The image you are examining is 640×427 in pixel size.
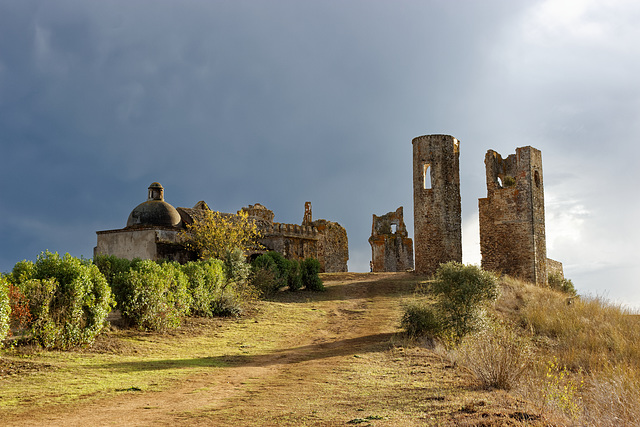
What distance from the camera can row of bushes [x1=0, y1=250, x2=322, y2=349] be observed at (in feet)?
Result: 34.7

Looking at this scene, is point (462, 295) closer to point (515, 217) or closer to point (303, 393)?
point (303, 393)

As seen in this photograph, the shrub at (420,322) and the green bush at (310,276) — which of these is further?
the green bush at (310,276)

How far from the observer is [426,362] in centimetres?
1060

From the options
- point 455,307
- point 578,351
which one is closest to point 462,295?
point 455,307

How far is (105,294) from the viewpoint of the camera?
1193 cm

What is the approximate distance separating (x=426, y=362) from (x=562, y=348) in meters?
5.65

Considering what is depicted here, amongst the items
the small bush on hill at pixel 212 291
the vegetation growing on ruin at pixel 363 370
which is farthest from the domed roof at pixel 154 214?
the vegetation growing on ruin at pixel 363 370

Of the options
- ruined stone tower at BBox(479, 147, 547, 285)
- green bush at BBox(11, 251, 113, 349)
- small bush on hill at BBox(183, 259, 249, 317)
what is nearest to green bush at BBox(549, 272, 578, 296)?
ruined stone tower at BBox(479, 147, 547, 285)

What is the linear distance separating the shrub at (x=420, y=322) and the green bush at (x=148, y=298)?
641cm

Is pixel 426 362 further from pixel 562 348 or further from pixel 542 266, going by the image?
pixel 542 266

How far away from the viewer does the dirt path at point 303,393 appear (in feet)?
21.3

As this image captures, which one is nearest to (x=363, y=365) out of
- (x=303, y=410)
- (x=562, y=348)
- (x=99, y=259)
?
(x=303, y=410)

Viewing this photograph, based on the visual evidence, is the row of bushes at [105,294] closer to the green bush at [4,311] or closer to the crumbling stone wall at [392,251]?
the green bush at [4,311]

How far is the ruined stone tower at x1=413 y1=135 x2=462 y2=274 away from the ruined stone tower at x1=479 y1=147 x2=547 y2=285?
65.0 inches
